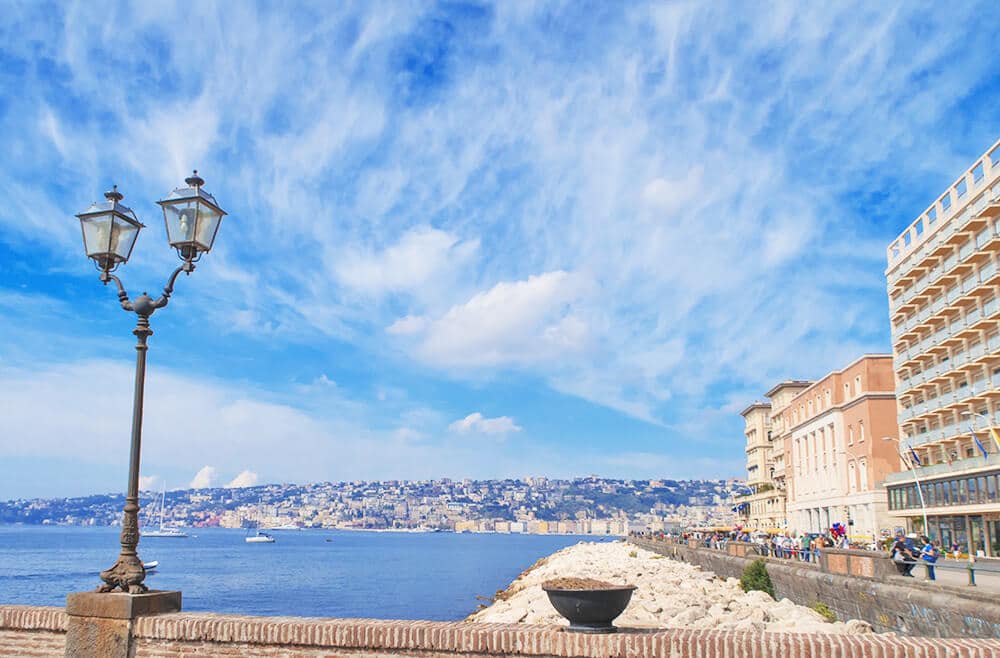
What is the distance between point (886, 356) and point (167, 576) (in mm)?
62169

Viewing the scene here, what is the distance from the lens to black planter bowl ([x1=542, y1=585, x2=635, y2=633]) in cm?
705

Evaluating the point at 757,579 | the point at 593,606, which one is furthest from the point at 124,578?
the point at 757,579

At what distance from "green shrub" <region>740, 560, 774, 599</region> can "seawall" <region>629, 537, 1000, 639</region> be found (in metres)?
0.32

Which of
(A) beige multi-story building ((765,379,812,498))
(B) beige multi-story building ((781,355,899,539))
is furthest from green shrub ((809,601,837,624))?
(A) beige multi-story building ((765,379,812,498))

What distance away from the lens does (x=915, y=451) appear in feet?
180

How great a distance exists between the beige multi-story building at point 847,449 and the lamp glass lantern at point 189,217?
5374 centimetres

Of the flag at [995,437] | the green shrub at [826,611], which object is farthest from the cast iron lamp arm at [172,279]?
the flag at [995,437]

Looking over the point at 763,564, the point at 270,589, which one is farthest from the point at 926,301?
the point at 270,589

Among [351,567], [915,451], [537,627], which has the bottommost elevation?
[351,567]

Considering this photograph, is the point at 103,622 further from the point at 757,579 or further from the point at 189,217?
the point at 757,579

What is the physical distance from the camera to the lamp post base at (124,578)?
808 centimetres

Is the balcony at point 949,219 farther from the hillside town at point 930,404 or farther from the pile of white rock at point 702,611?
the pile of white rock at point 702,611

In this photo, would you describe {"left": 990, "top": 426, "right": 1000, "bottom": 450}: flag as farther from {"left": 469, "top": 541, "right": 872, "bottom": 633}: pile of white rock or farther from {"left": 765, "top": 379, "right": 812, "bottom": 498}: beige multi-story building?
{"left": 765, "top": 379, "right": 812, "bottom": 498}: beige multi-story building

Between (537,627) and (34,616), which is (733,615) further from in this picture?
(34,616)
